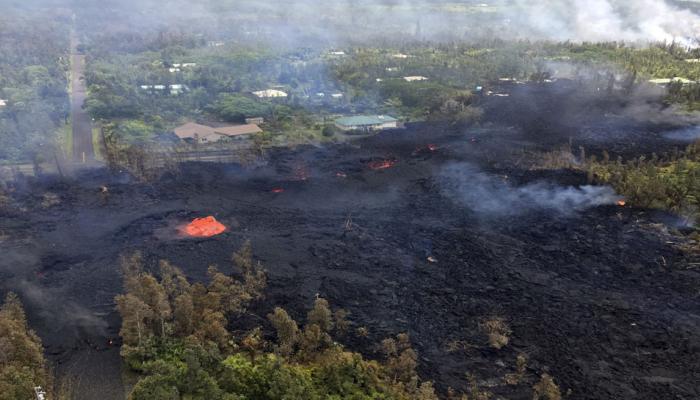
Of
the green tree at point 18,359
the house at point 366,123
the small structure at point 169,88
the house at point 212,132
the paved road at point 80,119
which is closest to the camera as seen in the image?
the green tree at point 18,359

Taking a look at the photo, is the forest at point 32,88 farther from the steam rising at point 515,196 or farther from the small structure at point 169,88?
the steam rising at point 515,196

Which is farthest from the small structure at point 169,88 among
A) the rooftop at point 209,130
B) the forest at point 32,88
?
the rooftop at point 209,130

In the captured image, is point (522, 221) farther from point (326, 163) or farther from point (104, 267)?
point (104, 267)

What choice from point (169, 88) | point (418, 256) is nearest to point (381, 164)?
point (418, 256)

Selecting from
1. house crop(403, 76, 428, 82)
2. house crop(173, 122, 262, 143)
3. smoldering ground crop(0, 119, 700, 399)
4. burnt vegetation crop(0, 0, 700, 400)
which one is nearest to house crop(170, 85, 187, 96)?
burnt vegetation crop(0, 0, 700, 400)

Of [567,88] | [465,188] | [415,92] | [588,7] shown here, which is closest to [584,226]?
[465,188]

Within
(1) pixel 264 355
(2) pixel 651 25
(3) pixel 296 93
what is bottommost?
(1) pixel 264 355

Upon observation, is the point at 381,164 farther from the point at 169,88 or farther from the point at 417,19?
the point at 417,19
